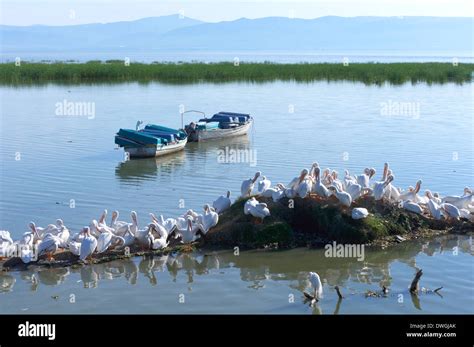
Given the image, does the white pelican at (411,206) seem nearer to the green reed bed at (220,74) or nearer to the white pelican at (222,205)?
the white pelican at (222,205)

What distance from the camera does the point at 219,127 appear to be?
30.5m

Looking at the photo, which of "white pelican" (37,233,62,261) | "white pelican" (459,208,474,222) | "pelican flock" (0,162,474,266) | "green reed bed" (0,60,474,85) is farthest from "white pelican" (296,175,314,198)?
"green reed bed" (0,60,474,85)

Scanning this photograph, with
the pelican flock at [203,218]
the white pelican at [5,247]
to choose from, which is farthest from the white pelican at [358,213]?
the white pelican at [5,247]

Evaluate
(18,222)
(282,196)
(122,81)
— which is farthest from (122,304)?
(122,81)

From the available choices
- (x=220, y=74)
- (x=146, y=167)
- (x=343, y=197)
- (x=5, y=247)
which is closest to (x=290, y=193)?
(x=343, y=197)

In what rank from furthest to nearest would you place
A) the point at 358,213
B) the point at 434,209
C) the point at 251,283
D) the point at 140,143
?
1. the point at 140,143
2. the point at 434,209
3. the point at 358,213
4. the point at 251,283

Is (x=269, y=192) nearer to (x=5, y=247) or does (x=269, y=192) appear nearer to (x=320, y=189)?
(x=320, y=189)

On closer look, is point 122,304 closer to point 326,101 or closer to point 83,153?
point 83,153

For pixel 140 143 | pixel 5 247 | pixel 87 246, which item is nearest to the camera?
pixel 87 246

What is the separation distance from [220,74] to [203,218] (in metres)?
42.9

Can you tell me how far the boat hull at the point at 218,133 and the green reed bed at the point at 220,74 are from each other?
82.6ft

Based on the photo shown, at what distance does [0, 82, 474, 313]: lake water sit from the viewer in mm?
12867

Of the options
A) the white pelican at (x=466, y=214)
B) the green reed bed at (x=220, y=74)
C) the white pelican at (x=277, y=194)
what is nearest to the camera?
the white pelican at (x=277, y=194)

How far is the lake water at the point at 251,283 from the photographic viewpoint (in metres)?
11.6
